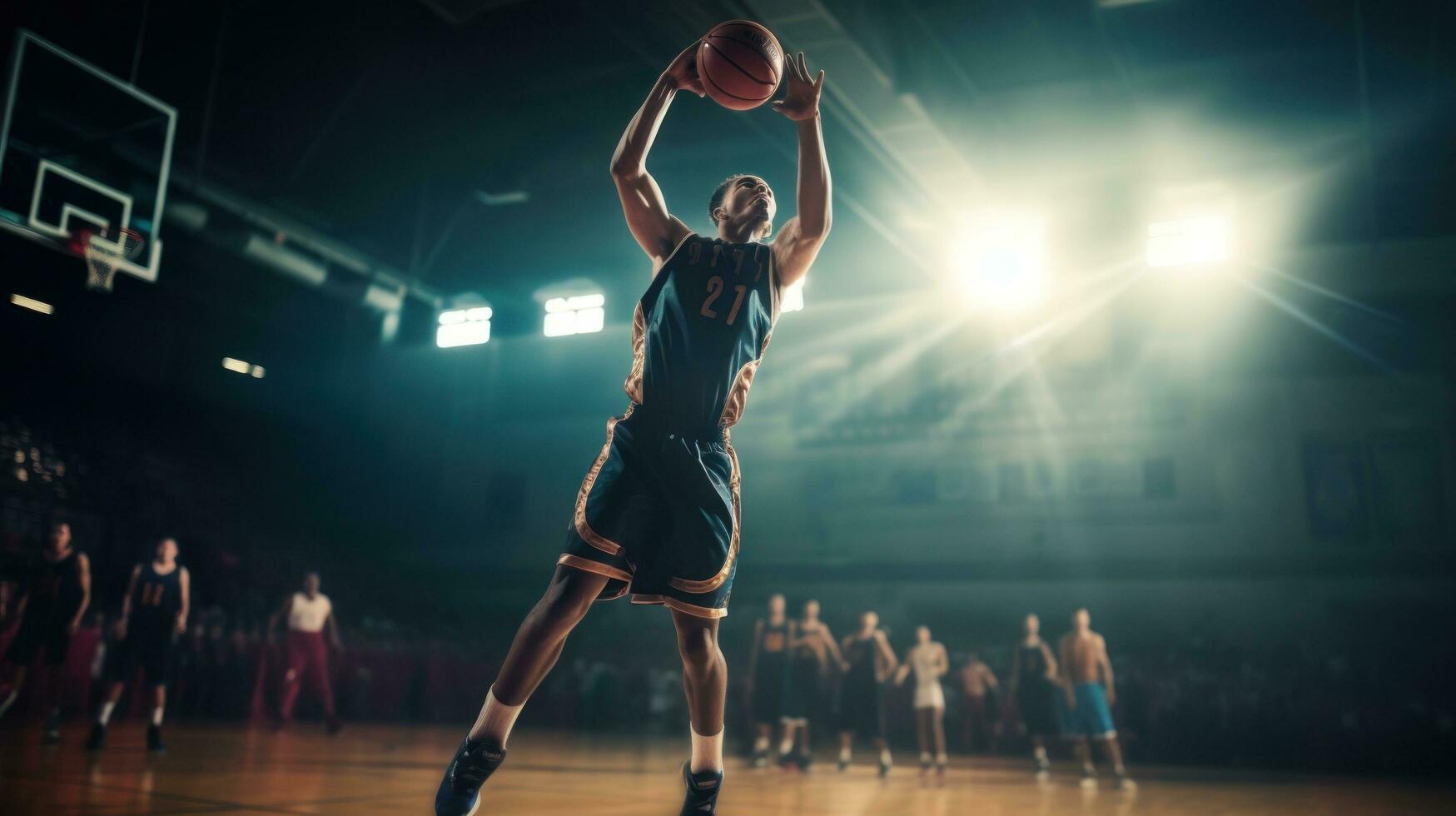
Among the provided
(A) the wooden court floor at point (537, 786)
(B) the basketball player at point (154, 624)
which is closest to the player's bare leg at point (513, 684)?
(A) the wooden court floor at point (537, 786)

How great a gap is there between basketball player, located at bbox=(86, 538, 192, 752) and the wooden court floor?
485 mm

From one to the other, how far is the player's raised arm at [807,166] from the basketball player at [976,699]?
10831 millimetres

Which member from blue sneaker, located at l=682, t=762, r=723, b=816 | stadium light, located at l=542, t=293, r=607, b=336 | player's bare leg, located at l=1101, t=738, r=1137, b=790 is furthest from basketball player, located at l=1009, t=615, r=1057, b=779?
stadium light, located at l=542, t=293, r=607, b=336

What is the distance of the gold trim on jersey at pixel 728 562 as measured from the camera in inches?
101

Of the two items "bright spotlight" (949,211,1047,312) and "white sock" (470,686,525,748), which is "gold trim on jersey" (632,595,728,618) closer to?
"white sock" (470,686,525,748)

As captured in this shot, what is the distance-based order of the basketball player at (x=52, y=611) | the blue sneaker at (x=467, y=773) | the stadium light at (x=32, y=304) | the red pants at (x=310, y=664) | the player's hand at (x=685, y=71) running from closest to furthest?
the blue sneaker at (x=467, y=773), the player's hand at (x=685, y=71), the basketball player at (x=52, y=611), the red pants at (x=310, y=664), the stadium light at (x=32, y=304)

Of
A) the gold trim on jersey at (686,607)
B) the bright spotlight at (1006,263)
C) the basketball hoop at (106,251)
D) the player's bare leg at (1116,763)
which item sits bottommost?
the player's bare leg at (1116,763)

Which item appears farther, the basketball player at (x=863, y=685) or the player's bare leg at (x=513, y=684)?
the basketball player at (x=863, y=685)

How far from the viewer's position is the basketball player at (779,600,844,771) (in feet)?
28.3

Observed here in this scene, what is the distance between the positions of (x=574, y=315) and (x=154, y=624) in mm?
10059

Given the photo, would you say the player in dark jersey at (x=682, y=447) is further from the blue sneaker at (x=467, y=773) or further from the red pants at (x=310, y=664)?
the red pants at (x=310, y=664)

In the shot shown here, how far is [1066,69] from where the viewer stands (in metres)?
8.95

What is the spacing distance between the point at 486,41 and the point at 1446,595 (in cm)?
1239

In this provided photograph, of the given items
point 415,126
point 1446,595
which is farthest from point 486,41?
point 1446,595
